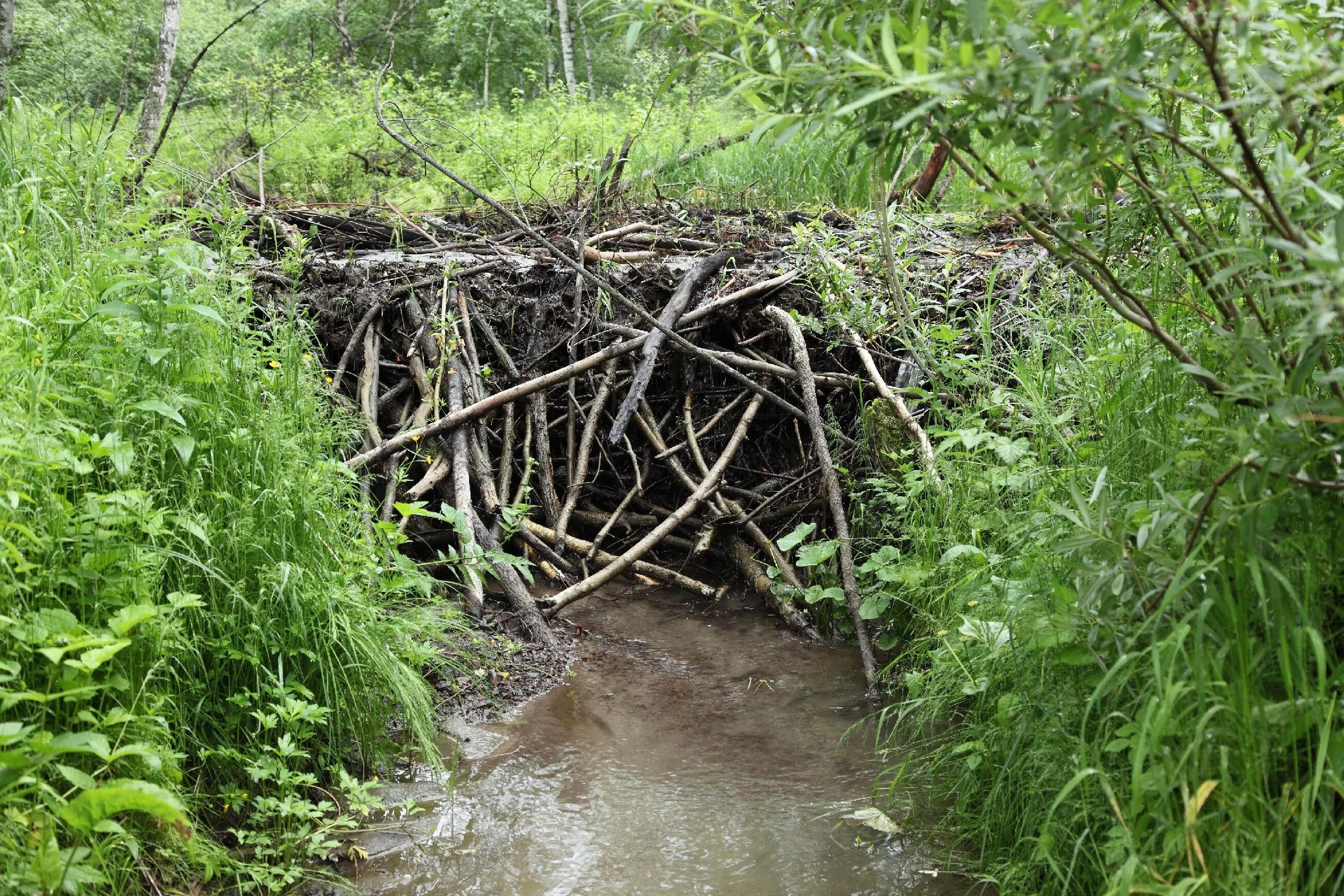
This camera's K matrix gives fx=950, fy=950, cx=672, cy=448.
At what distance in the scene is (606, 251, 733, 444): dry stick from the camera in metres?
4.84

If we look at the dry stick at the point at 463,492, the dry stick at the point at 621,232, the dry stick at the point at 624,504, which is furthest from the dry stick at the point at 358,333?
the dry stick at the point at 624,504

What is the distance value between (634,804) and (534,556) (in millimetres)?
2024

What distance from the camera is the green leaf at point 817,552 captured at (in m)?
4.26

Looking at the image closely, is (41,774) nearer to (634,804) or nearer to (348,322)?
(634,804)

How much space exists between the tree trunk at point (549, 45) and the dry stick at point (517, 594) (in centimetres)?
2180

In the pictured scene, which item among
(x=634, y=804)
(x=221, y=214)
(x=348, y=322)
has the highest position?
(x=221, y=214)

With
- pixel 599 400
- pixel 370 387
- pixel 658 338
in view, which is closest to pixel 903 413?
pixel 658 338

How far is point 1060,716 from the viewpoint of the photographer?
2463mm

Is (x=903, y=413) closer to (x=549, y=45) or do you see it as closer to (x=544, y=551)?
A: (x=544, y=551)

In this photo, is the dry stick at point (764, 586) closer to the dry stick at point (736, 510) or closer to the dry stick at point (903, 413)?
the dry stick at point (736, 510)

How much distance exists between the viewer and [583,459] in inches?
205

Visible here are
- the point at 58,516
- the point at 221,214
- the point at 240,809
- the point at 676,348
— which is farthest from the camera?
the point at 676,348

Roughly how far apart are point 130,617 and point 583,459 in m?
3.12

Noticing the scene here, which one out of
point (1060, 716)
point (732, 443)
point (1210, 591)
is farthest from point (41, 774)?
point (732, 443)
